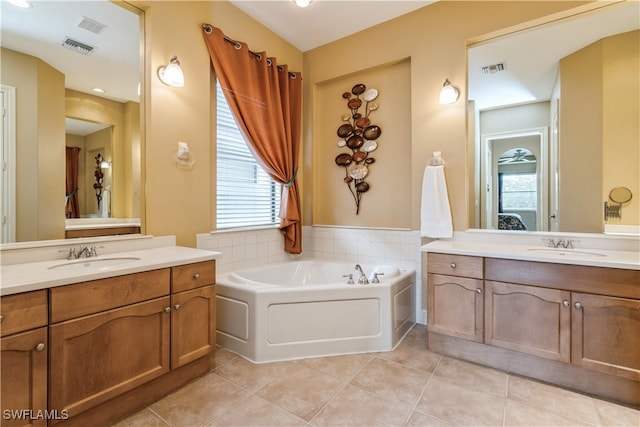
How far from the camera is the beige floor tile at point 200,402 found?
4.92 feet

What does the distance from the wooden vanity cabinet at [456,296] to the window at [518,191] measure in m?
0.70

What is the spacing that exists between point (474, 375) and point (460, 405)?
1.23 ft

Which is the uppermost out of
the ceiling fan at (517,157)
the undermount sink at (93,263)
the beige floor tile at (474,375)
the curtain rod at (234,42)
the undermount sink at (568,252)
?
the curtain rod at (234,42)

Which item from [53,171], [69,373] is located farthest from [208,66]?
[69,373]

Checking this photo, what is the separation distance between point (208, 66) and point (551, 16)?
107 inches

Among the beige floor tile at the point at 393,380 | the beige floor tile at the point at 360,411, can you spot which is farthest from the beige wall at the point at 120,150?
the beige floor tile at the point at 393,380

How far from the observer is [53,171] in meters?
1.68

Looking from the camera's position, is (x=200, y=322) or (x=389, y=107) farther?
(x=389, y=107)

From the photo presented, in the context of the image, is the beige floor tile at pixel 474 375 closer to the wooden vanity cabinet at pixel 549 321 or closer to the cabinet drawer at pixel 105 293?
the wooden vanity cabinet at pixel 549 321

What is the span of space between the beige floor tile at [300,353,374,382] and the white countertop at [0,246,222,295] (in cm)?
103

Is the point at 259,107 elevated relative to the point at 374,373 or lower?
elevated

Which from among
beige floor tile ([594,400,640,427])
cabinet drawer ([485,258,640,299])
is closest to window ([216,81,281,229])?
cabinet drawer ([485,258,640,299])

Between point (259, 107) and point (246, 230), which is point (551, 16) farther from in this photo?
point (246, 230)

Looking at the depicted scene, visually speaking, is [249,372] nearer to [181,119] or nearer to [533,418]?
[533,418]
